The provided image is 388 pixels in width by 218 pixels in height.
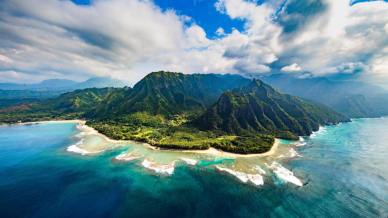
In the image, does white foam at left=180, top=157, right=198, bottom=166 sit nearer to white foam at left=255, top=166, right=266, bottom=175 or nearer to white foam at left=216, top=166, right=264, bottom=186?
white foam at left=216, top=166, right=264, bottom=186

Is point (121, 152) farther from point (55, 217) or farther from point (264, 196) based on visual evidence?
point (264, 196)

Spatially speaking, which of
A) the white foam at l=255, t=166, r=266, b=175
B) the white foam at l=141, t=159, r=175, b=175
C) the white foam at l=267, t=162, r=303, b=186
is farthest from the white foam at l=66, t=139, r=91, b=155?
the white foam at l=267, t=162, r=303, b=186

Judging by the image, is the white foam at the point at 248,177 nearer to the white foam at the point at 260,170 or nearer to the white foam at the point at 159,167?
the white foam at the point at 260,170

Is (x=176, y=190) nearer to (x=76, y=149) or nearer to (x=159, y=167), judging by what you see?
(x=159, y=167)

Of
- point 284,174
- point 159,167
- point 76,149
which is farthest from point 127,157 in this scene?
point 284,174

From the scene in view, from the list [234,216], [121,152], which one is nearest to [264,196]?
[234,216]

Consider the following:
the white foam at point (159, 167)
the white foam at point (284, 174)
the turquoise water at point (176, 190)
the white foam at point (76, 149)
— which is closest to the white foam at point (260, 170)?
the white foam at point (284, 174)
